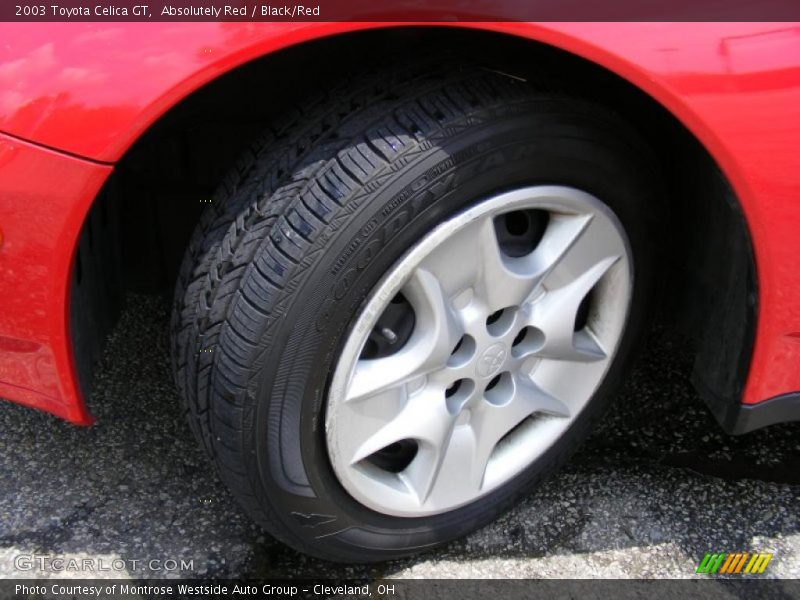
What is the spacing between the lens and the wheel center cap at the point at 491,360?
5.16 feet

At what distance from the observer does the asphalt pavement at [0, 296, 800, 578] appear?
176 cm

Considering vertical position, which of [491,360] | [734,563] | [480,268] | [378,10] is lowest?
[734,563]

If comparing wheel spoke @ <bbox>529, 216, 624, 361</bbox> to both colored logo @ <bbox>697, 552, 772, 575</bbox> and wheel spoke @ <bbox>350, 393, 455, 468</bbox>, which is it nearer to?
wheel spoke @ <bbox>350, 393, 455, 468</bbox>

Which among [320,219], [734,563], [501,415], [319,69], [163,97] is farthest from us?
[734,563]

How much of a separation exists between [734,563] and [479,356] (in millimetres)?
770

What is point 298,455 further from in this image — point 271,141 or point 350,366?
point 271,141

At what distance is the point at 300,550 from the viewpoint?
165 cm

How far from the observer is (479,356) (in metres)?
1.56

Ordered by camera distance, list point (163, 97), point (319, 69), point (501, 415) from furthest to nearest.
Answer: point (501, 415) → point (319, 69) → point (163, 97)

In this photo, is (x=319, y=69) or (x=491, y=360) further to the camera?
(x=491, y=360)

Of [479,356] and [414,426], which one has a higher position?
[479,356]

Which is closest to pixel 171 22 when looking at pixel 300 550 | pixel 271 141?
pixel 271 141

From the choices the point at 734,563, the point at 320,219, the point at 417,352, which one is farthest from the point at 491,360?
the point at 734,563

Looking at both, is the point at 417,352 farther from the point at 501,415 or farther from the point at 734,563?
the point at 734,563
